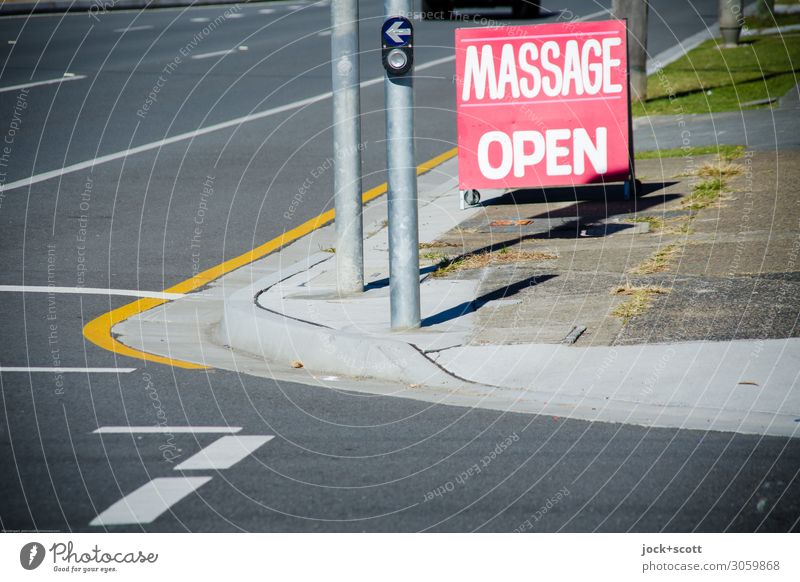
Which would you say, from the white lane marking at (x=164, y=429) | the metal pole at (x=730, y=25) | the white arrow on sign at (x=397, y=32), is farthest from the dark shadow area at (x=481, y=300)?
the metal pole at (x=730, y=25)

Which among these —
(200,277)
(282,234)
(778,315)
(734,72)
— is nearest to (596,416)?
(778,315)

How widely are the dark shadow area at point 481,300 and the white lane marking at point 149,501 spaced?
281 centimetres

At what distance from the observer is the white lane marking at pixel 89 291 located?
9.33 metres

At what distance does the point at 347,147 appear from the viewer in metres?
8.72

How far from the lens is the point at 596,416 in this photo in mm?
6281

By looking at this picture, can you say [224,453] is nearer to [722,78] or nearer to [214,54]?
[722,78]

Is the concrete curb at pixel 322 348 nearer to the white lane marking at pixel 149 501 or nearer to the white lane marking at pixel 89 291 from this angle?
the white lane marking at pixel 89 291

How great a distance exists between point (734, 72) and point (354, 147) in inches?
575

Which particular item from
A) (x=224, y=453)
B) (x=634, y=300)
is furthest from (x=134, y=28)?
(x=224, y=453)

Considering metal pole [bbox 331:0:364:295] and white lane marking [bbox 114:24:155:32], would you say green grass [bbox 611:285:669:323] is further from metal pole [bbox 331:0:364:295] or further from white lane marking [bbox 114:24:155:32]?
white lane marking [bbox 114:24:155:32]

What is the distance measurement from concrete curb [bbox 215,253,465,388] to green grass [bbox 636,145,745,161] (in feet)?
24.7

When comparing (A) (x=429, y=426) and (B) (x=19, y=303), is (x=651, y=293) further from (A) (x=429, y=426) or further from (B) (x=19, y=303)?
(B) (x=19, y=303)

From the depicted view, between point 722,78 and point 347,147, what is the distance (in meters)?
13.8

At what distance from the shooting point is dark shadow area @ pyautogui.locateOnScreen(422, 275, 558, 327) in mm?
8008
